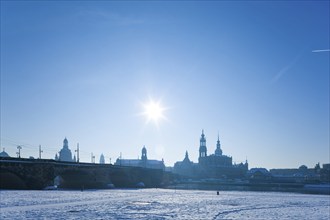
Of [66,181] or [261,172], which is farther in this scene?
[261,172]

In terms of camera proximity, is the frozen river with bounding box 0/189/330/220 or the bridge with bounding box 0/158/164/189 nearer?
the frozen river with bounding box 0/189/330/220

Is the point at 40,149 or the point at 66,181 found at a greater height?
the point at 40,149

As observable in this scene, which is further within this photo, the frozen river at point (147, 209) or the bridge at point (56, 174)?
the bridge at point (56, 174)

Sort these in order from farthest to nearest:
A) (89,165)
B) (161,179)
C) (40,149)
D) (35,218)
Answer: (161,179)
(40,149)
(89,165)
(35,218)

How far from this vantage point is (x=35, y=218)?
23.4 m

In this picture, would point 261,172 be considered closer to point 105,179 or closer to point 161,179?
point 161,179

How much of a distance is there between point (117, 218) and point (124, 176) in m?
85.1

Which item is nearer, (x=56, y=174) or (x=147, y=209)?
(x=147, y=209)

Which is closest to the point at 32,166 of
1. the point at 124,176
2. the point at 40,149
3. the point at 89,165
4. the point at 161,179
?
the point at 89,165

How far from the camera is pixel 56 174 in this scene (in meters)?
70.9

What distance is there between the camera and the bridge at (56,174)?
6231 centimetres

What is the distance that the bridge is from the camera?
62.3 metres

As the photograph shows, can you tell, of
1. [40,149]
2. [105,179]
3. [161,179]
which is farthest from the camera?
Answer: [161,179]

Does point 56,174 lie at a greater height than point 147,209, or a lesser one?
lesser
